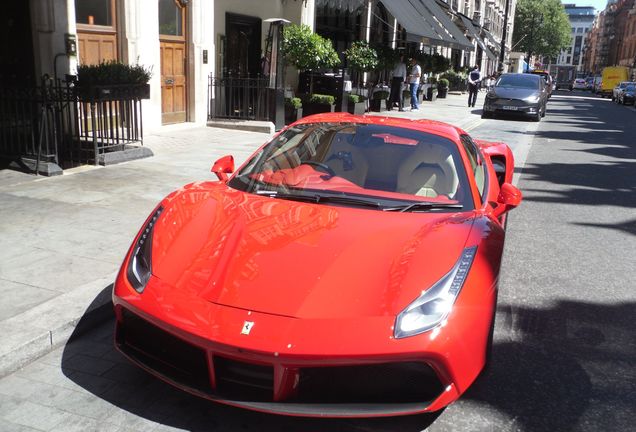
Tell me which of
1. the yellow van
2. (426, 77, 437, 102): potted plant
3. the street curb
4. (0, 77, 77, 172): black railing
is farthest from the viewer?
the yellow van

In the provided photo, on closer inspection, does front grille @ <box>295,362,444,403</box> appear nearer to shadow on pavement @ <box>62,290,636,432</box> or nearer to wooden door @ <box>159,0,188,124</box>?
shadow on pavement @ <box>62,290,636,432</box>

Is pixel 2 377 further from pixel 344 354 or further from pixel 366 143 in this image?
pixel 366 143

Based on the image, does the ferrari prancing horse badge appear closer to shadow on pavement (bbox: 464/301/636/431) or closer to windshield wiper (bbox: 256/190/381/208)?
windshield wiper (bbox: 256/190/381/208)

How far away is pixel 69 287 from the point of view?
13.9 feet

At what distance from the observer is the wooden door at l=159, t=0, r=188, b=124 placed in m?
13.4

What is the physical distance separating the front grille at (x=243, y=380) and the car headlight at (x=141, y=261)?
1.99ft

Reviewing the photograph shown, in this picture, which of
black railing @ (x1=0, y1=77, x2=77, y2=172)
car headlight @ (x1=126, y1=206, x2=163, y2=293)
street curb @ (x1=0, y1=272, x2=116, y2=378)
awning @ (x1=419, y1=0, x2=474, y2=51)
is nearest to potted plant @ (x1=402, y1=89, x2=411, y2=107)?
awning @ (x1=419, y1=0, x2=474, y2=51)

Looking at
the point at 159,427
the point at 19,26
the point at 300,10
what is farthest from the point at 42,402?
the point at 300,10

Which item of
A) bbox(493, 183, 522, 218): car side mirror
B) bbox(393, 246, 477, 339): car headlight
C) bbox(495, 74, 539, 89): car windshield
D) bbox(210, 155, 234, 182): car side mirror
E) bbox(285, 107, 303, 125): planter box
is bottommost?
bbox(285, 107, 303, 125): planter box

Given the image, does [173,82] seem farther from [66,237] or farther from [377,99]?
[377,99]

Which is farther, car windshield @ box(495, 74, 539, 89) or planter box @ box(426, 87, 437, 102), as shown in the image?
planter box @ box(426, 87, 437, 102)

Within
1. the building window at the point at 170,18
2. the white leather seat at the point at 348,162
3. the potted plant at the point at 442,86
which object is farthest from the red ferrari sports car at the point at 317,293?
the potted plant at the point at 442,86

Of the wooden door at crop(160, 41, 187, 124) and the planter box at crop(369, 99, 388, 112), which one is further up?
the wooden door at crop(160, 41, 187, 124)

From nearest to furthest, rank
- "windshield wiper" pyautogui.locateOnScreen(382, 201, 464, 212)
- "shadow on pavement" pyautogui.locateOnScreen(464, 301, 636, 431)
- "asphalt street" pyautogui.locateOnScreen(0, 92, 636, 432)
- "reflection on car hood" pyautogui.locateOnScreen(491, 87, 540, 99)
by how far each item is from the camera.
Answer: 1. "asphalt street" pyautogui.locateOnScreen(0, 92, 636, 432)
2. "shadow on pavement" pyautogui.locateOnScreen(464, 301, 636, 431)
3. "windshield wiper" pyautogui.locateOnScreen(382, 201, 464, 212)
4. "reflection on car hood" pyautogui.locateOnScreen(491, 87, 540, 99)
